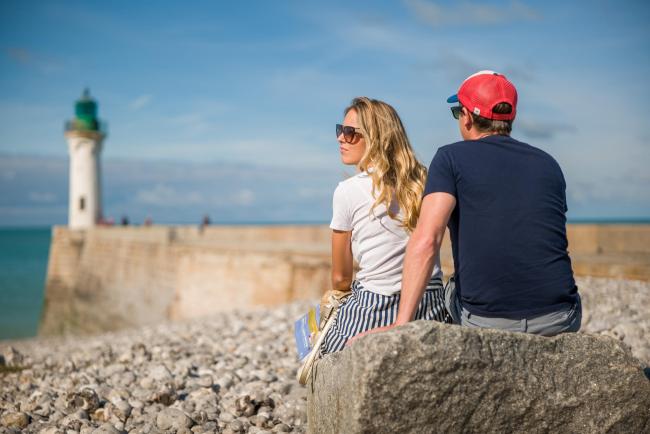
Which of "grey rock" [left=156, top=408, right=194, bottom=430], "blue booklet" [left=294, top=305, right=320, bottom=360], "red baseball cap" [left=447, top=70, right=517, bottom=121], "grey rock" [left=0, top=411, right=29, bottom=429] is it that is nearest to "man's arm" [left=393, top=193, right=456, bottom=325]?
"red baseball cap" [left=447, top=70, right=517, bottom=121]

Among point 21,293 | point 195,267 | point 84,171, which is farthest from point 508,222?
point 21,293

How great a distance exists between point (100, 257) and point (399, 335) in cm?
2497

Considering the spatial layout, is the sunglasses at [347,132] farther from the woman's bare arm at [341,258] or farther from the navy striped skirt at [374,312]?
the navy striped skirt at [374,312]

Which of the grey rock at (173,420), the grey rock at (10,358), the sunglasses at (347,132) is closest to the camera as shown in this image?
the sunglasses at (347,132)

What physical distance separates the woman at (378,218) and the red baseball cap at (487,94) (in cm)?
40

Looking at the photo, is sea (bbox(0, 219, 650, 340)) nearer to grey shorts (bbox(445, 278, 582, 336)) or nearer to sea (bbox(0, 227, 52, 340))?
sea (bbox(0, 227, 52, 340))

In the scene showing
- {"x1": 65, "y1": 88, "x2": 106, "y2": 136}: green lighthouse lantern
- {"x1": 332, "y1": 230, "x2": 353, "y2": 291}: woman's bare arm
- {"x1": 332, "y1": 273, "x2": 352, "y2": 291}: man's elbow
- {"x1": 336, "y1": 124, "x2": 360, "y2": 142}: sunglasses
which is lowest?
{"x1": 332, "y1": 273, "x2": 352, "y2": 291}: man's elbow

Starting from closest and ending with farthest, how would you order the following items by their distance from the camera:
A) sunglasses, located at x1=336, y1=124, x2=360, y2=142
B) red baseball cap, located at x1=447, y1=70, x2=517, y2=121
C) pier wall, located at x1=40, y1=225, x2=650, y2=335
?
red baseball cap, located at x1=447, y1=70, x2=517, y2=121 < sunglasses, located at x1=336, y1=124, x2=360, y2=142 < pier wall, located at x1=40, y1=225, x2=650, y2=335

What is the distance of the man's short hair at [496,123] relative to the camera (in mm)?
2567

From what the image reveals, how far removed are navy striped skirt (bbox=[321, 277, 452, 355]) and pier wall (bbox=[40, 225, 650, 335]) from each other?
6.63 m

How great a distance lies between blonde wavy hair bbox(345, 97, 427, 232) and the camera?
2.81 m

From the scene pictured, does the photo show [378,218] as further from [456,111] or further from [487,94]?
[487,94]

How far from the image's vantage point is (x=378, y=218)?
2.82 meters

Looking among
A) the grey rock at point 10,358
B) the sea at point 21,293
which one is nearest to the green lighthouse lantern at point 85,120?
the sea at point 21,293
